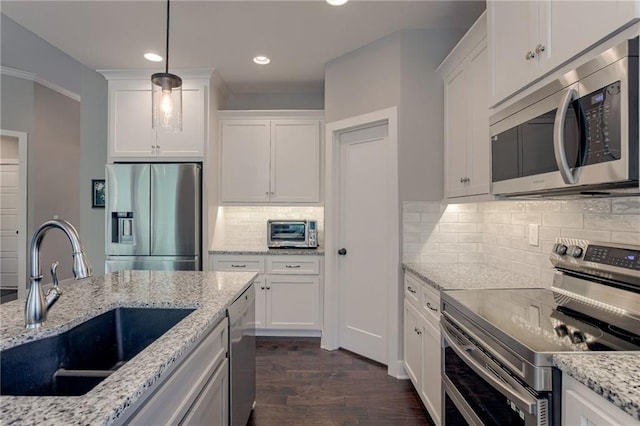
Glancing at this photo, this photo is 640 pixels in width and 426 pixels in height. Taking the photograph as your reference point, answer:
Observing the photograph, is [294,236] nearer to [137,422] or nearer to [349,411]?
[349,411]

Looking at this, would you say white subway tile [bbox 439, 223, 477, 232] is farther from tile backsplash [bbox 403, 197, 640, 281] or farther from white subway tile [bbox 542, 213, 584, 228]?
white subway tile [bbox 542, 213, 584, 228]

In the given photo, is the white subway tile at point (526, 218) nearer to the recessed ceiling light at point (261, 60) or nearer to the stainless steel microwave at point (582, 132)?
the stainless steel microwave at point (582, 132)

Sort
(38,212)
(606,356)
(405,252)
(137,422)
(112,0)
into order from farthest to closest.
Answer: (38,212), (405,252), (112,0), (606,356), (137,422)

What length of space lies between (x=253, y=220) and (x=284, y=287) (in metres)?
1.00

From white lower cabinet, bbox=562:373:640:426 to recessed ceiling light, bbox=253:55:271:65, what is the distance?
3363 millimetres

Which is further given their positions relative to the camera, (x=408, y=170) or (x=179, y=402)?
(x=408, y=170)

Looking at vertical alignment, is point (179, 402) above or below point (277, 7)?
below

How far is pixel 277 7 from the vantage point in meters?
2.50

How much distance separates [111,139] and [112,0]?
154cm

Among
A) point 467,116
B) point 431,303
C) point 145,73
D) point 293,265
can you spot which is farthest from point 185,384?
point 145,73

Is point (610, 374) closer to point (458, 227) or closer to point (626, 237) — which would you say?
point (626, 237)

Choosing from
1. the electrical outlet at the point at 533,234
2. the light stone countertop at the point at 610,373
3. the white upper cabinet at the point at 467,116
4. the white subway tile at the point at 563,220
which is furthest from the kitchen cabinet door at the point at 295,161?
the light stone countertop at the point at 610,373

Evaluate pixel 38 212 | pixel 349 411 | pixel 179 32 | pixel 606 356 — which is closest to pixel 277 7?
pixel 179 32

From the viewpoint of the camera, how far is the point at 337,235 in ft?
10.8
